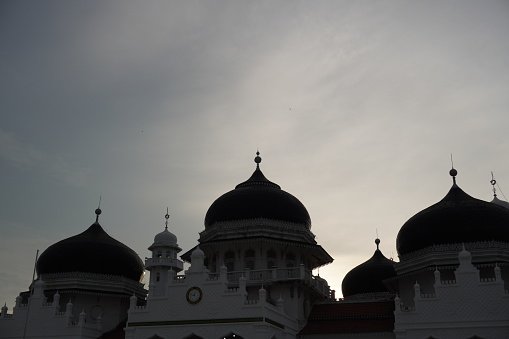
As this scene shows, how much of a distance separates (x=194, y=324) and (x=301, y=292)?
25.6 feet

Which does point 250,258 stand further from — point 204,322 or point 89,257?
point 89,257

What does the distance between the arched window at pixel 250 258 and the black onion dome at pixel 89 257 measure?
8.65 metres

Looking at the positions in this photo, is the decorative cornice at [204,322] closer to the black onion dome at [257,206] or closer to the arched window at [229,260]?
the arched window at [229,260]

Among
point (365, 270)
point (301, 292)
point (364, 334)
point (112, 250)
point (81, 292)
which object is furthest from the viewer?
point (365, 270)

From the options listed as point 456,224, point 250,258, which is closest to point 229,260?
point 250,258

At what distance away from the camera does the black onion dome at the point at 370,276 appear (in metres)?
40.6

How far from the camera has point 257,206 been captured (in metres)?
35.6

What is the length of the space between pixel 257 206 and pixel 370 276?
11251mm

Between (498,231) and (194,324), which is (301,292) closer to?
(194,324)

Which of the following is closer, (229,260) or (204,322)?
(204,322)

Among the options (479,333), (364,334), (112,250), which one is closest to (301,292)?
(364,334)

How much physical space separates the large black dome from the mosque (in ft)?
0.24

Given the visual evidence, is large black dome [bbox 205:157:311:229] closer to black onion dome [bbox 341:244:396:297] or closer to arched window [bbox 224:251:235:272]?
arched window [bbox 224:251:235:272]

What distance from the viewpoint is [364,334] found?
29.0 meters
